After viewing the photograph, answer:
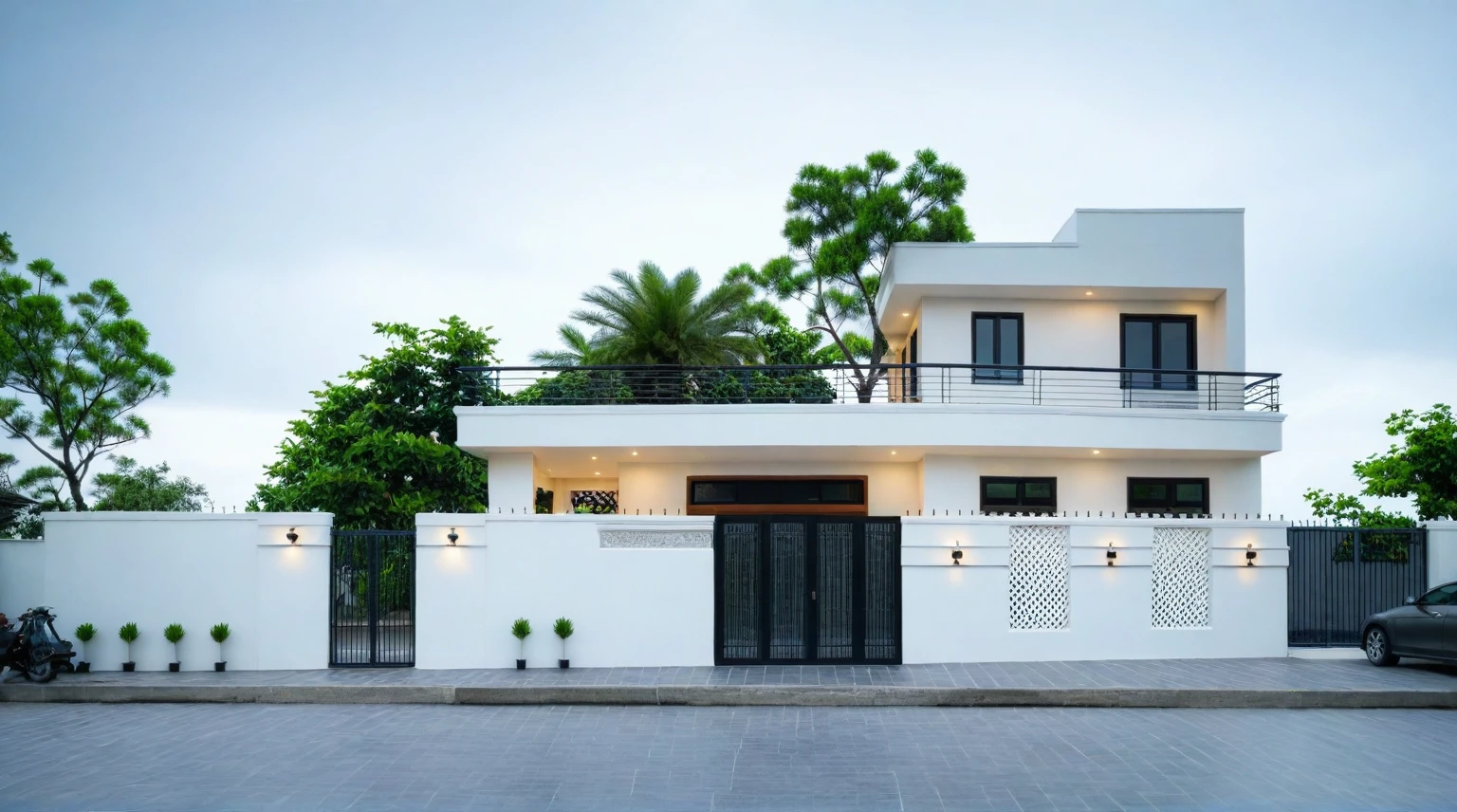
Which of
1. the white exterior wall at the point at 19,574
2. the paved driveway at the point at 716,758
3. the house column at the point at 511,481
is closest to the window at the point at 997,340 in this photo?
the house column at the point at 511,481

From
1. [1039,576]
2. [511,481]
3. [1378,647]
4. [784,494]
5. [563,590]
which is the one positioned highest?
[511,481]

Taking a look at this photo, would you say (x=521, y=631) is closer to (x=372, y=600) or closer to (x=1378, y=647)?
(x=372, y=600)

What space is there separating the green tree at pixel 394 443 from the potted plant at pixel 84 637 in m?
6.95

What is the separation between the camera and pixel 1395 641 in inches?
542

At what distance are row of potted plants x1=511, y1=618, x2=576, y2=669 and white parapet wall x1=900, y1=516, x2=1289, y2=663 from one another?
4522mm

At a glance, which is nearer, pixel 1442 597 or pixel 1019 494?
pixel 1442 597

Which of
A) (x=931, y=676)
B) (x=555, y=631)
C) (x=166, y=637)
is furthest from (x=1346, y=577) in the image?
(x=166, y=637)

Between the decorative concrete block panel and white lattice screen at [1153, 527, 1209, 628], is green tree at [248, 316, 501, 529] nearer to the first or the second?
the decorative concrete block panel

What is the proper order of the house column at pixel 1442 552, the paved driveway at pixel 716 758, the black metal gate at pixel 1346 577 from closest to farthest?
the paved driveway at pixel 716 758 < the house column at pixel 1442 552 < the black metal gate at pixel 1346 577

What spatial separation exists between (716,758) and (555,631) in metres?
5.08

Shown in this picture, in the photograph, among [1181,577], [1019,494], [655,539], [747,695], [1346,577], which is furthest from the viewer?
[1019,494]

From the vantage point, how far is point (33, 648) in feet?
40.9

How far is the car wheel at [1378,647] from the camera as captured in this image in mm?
13922

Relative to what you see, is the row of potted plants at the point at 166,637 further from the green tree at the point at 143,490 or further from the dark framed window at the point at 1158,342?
the green tree at the point at 143,490
